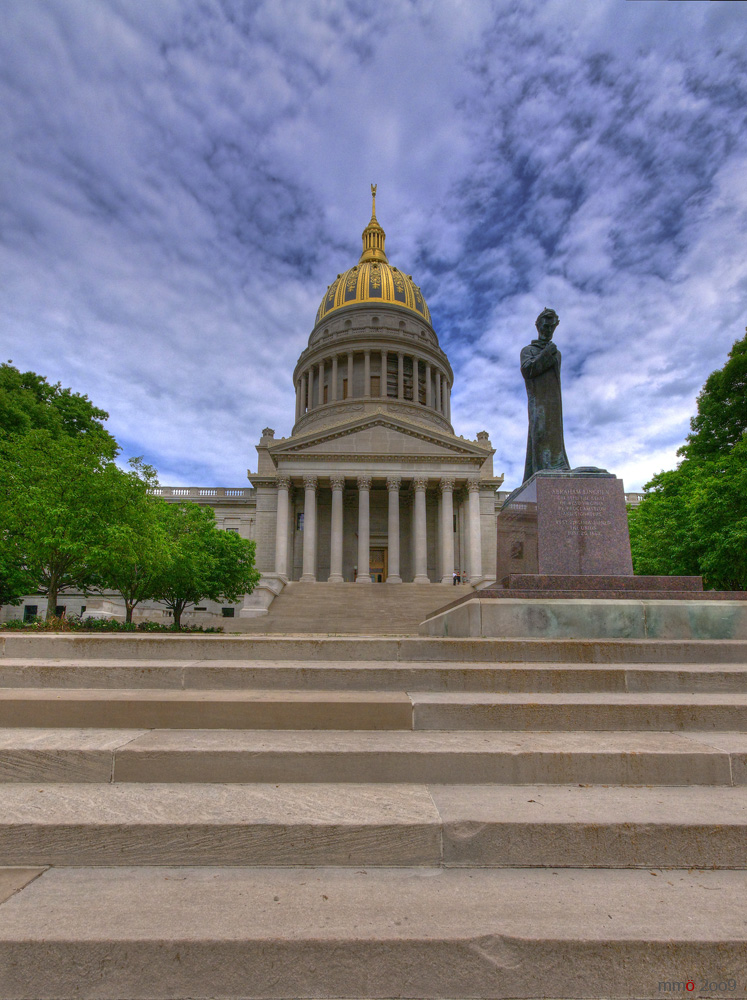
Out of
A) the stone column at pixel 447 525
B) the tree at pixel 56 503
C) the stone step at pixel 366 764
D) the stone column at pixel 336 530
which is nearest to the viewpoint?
the stone step at pixel 366 764

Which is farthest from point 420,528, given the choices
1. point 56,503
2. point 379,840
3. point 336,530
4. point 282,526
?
point 379,840

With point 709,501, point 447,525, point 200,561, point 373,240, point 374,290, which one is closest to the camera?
point 709,501

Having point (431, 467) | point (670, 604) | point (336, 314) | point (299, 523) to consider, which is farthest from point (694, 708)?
point (336, 314)

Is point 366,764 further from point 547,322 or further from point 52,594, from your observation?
point 52,594

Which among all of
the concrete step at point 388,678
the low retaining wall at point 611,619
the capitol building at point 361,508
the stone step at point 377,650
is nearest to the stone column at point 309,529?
the capitol building at point 361,508

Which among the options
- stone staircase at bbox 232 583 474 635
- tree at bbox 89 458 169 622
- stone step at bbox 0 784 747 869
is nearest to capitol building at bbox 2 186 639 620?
stone staircase at bbox 232 583 474 635

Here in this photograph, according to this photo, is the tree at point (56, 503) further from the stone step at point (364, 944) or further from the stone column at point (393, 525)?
the stone column at point (393, 525)

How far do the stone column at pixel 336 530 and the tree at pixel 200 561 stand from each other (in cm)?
970

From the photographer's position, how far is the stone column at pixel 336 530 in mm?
42250

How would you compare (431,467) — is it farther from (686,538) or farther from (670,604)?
(670,604)

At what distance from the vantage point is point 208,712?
5059mm

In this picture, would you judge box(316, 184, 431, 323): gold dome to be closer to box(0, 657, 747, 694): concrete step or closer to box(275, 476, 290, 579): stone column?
box(275, 476, 290, 579): stone column

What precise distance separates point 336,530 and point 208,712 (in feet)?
125

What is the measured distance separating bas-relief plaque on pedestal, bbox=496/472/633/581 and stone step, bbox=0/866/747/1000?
689 centimetres
